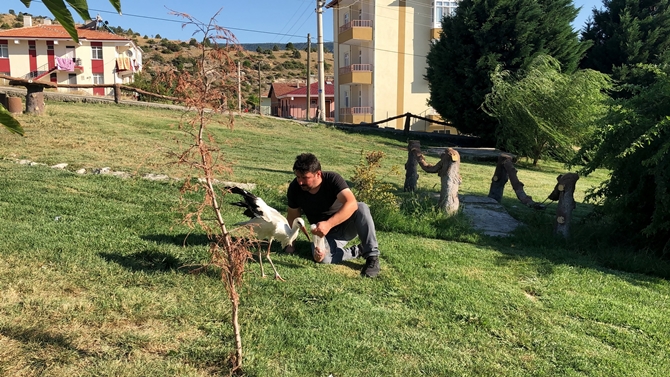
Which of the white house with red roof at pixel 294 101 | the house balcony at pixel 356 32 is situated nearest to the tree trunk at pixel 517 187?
the house balcony at pixel 356 32

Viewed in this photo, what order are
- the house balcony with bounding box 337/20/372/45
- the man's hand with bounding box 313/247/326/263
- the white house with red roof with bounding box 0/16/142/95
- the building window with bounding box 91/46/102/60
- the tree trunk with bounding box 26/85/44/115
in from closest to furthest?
1. the man's hand with bounding box 313/247/326/263
2. the tree trunk with bounding box 26/85/44/115
3. the house balcony with bounding box 337/20/372/45
4. the white house with red roof with bounding box 0/16/142/95
5. the building window with bounding box 91/46/102/60

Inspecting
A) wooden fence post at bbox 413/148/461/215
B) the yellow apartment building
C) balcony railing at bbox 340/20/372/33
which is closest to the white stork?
wooden fence post at bbox 413/148/461/215

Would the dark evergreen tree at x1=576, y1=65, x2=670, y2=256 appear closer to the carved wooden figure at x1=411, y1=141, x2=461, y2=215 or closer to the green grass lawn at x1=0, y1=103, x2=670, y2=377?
the green grass lawn at x1=0, y1=103, x2=670, y2=377

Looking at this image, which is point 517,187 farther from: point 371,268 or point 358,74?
point 358,74

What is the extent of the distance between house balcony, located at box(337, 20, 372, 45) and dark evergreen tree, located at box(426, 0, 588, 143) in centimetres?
1143

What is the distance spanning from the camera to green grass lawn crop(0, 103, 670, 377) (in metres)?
3.00

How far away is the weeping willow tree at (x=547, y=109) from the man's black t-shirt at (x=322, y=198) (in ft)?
42.1

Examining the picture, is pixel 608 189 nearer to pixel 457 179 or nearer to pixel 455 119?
pixel 457 179

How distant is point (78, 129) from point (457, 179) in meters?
9.80

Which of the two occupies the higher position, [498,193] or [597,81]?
[597,81]

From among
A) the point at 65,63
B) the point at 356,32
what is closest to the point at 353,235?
the point at 356,32

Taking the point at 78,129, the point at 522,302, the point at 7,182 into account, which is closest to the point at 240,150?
the point at 78,129

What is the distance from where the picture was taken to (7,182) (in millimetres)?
6988

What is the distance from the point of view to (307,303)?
3.85 m
